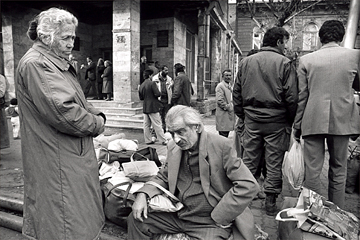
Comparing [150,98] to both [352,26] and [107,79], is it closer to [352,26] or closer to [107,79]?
[107,79]

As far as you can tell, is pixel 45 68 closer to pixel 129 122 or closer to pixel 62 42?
pixel 62 42

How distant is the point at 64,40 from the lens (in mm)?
2111

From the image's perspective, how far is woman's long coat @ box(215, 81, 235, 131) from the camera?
250 inches

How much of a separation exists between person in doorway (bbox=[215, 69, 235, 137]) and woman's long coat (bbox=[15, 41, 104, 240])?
4.49 meters

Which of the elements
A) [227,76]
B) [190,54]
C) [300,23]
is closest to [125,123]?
[227,76]

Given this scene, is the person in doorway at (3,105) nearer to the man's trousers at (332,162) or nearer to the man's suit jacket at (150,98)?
the man's suit jacket at (150,98)

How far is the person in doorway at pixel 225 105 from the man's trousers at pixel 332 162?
314cm

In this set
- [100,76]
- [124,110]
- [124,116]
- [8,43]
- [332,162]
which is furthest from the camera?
[100,76]

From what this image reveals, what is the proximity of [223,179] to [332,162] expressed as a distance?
155 centimetres

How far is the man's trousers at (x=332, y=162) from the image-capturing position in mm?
3191

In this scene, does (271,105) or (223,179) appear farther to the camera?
(271,105)

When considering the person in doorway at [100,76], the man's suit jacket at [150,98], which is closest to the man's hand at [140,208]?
the man's suit jacket at [150,98]

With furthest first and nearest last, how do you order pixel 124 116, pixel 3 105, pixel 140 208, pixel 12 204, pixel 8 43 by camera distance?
pixel 8 43 < pixel 124 116 < pixel 3 105 < pixel 12 204 < pixel 140 208

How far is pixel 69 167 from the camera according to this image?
6.57 feet
